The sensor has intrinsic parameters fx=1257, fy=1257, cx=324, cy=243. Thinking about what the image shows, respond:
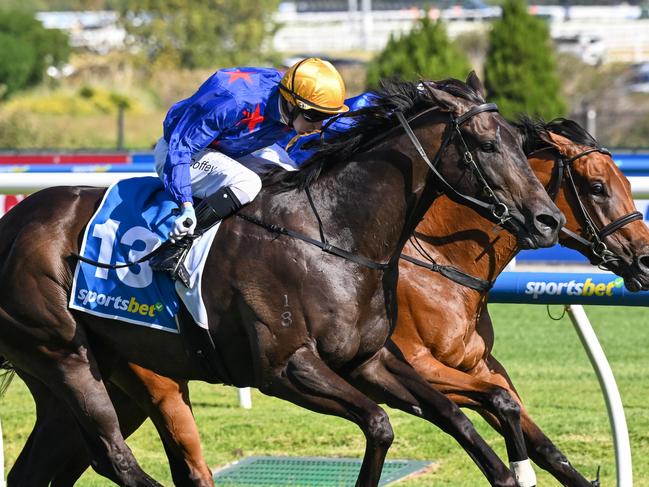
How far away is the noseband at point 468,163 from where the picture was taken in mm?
4055

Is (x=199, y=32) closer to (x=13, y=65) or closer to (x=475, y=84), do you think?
(x=13, y=65)

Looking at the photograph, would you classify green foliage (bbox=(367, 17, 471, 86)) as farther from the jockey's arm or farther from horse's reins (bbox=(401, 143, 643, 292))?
the jockey's arm

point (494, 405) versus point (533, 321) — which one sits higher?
point (494, 405)

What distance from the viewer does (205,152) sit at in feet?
14.7

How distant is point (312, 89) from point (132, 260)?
2.85 ft

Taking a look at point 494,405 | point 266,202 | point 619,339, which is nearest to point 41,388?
point 266,202

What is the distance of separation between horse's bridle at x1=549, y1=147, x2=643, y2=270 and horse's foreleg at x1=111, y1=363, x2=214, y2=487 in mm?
1583

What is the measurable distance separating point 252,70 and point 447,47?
58.5 ft

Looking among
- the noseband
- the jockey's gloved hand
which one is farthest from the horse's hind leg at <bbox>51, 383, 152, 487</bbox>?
the noseband

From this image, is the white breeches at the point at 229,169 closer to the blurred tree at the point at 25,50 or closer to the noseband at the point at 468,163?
the noseband at the point at 468,163

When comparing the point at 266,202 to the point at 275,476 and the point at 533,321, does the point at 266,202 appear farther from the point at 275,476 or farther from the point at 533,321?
the point at 533,321

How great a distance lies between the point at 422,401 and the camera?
14.0 ft

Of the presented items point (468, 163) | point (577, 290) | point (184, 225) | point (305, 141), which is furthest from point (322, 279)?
point (577, 290)

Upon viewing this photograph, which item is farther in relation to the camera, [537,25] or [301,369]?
[537,25]
